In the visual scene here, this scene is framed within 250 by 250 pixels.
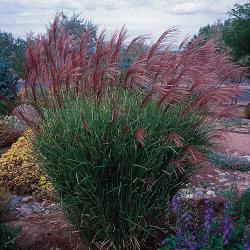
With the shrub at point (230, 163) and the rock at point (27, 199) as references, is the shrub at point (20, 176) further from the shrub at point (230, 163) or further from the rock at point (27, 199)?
the shrub at point (230, 163)

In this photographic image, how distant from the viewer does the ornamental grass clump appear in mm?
3463

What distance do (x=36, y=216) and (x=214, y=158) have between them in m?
3.30

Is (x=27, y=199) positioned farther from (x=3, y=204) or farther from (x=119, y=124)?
(x=119, y=124)

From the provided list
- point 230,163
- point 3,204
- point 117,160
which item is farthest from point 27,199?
point 230,163

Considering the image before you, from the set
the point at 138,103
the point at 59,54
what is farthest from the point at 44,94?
the point at 138,103

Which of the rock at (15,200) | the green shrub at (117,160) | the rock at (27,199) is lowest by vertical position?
the rock at (27,199)

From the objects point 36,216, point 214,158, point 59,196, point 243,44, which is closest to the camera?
point 59,196

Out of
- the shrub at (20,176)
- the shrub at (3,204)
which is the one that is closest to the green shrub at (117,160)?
the shrub at (3,204)

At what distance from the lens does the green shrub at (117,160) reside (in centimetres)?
346

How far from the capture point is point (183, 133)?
3785 millimetres

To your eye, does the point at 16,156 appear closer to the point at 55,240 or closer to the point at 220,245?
the point at 55,240

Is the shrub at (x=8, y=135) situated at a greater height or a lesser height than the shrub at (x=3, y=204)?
lesser

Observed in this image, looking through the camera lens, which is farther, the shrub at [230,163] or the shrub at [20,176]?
the shrub at [230,163]

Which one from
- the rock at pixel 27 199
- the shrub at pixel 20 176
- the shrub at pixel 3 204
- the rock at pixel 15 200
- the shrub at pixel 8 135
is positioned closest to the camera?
the shrub at pixel 3 204
